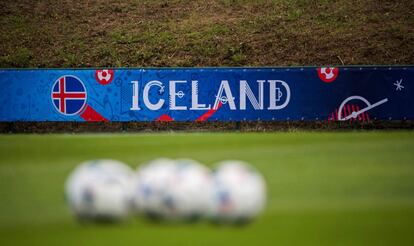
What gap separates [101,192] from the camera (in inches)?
287

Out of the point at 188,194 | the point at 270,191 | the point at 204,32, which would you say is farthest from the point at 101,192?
the point at 204,32

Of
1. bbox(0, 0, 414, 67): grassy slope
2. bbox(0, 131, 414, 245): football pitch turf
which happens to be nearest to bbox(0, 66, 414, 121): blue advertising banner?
bbox(0, 131, 414, 245): football pitch turf

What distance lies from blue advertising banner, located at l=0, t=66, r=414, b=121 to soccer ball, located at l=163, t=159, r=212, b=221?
59.3ft

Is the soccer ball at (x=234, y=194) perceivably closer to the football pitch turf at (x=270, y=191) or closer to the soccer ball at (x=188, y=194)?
the soccer ball at (x=188, y=194)

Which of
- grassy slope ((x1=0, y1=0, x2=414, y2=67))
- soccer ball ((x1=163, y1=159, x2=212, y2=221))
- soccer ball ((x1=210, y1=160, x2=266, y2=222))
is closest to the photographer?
soccer ball ((x1=163, y1=159, x2=212, y2=221))

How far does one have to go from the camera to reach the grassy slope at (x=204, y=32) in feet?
108

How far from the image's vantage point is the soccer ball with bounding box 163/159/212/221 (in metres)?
7.08

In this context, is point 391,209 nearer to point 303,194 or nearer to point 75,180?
point 303,194

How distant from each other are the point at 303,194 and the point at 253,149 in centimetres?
725

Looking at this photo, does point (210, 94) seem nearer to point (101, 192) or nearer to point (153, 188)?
point (101, 192)

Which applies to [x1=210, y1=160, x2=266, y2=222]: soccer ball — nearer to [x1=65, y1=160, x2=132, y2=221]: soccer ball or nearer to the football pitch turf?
the football pitch turf

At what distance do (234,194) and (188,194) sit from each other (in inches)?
15.3

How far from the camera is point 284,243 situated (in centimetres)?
752

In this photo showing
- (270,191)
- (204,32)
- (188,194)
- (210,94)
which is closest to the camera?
(188,194)
